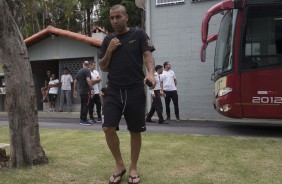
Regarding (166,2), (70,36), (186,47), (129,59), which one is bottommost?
(129,59)

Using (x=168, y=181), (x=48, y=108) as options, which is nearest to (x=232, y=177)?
(x=168, y=181)

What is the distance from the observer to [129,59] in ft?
15.6

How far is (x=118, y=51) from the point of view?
4766 millimetres

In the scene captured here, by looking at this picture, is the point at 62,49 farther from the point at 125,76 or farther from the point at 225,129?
the point at 125,76

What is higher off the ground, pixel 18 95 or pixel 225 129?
pixel 18 95

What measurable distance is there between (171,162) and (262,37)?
4390mm

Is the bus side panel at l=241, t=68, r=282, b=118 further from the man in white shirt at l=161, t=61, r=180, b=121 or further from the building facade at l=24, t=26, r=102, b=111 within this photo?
the building facade at l=24, t=26, r=102, b=111

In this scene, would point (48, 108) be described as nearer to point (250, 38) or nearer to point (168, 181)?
point (250, 38)

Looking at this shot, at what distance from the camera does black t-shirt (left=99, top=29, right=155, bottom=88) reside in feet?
15.6

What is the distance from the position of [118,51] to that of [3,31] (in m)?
1.73

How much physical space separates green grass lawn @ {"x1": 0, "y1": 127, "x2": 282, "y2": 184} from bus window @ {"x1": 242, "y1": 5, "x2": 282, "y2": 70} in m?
1.93

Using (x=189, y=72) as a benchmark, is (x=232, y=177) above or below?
below

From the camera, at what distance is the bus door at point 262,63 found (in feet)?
28.4

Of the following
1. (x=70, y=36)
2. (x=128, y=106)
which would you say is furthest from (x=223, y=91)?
(x=70, y=36)
